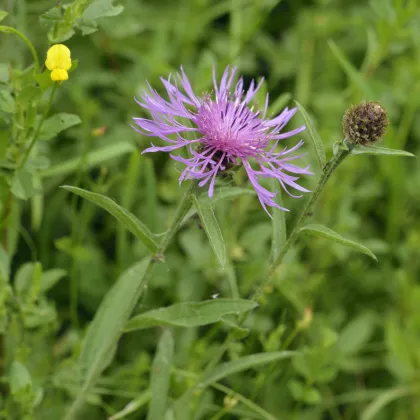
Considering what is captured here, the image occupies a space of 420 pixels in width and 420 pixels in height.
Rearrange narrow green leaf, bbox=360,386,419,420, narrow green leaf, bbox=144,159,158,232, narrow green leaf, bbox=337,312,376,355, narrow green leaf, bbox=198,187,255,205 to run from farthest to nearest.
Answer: narrow green leaf, bbox=337,312,376,355, narrow green leaf, bbox=360,386,419,420, narrow green leaf, bbox=144,159,158,232, narrow green leaf, bbox=198,187,255,205

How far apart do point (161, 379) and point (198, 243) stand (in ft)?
2.18

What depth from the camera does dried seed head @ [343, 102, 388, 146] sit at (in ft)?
3.49

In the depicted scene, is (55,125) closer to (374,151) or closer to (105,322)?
(105,322)

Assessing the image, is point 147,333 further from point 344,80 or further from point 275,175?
point 344,80

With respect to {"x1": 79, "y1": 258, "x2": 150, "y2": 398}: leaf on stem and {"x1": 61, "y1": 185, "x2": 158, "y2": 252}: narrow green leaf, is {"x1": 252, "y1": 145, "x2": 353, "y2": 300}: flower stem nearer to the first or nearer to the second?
{"x1": 61, "y1": 185, "x2": 158, "y2": 252}: narrow green leaf

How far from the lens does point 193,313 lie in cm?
122

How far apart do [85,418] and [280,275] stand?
64 centimetres

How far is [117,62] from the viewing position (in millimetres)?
2422

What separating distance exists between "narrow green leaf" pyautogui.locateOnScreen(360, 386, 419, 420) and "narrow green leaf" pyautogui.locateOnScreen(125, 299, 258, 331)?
0.78 metres

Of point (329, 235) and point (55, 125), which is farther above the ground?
point (55, 125)

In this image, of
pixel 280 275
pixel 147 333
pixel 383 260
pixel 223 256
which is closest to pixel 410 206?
pixel 383 260

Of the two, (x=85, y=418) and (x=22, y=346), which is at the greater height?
(x=22, y=346)

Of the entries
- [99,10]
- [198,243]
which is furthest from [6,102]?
[198,243]

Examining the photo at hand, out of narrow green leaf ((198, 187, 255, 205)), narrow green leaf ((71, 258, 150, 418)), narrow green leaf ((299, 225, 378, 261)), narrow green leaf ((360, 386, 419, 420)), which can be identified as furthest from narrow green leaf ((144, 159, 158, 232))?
narrow green leaf ((360, 386, 419, 420))
